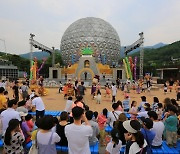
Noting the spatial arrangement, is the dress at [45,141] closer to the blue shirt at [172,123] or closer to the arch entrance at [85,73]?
the blue shirt at [172,123]

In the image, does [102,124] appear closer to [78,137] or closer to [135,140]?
[78,137]

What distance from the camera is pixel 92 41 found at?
43062mm

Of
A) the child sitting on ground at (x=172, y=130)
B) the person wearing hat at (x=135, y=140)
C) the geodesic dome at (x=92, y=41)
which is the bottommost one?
the child sitting on ground at (x=172, y=130)

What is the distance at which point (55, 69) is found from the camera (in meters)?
38.8

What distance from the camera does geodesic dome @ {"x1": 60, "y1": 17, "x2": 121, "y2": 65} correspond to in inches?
1697

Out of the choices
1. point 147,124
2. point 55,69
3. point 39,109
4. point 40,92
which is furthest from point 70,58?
point 147,124

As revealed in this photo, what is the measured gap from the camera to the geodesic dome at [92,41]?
141 ft

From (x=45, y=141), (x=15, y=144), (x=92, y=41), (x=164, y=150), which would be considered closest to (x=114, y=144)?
(x=45, y=141)

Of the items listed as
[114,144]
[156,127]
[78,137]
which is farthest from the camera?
[156,127]

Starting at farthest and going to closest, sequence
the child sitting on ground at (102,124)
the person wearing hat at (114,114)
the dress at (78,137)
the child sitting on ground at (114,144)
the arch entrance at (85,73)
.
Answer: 1. the arch entrance at (85,73)
2. the child sitting on ground at (102,124)
3. the person wearing hat at (114,114)
4. the child sitting on ground at (114,144)
5. the dress at (78,137)

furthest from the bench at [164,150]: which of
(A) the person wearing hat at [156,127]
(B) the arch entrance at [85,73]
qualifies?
(B) the arch entrance at [85,73]

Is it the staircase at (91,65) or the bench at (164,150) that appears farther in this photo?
the staircase at (91,65)

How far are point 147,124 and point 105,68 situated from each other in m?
34.6

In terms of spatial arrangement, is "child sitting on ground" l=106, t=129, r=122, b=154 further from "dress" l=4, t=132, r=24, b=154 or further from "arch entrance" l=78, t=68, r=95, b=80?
"arch entrance" l=78, t=68, r=95, b=80
